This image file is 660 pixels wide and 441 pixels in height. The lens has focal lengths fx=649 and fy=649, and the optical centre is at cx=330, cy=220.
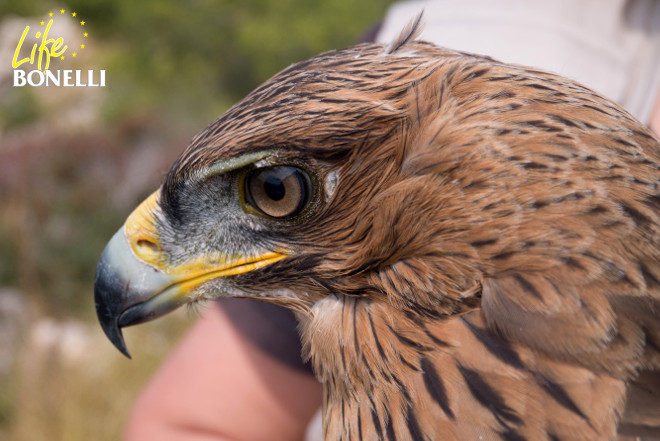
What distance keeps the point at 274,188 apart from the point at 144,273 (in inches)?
16.5

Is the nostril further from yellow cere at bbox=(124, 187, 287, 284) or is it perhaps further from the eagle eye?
the eagle eye

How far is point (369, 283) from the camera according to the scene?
137 cm

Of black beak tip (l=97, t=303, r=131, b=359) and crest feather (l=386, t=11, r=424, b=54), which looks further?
black beak tip (l=97, t=303, r=131, b=359)

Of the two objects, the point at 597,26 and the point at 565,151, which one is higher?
the point at 597,26

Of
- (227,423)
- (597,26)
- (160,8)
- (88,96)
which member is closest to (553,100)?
(597,26)

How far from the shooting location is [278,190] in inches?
53.6

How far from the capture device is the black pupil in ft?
4.44

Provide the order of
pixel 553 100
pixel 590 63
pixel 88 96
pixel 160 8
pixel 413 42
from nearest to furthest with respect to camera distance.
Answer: pixel 553 100
pixel 413 42
pixel 590 63
pixel 88 96
pixel 160 8

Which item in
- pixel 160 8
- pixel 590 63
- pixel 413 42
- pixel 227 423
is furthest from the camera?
pixel 160 8

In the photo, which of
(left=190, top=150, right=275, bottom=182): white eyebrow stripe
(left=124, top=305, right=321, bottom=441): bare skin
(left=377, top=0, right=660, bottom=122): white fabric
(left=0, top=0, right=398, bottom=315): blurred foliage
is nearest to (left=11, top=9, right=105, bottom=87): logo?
(left=0, top=0, right=398, bottom=315): blurred foliage

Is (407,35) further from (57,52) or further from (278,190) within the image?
(57,52)

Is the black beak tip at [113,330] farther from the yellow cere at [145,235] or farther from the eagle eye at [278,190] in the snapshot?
the eagle eye at [278,190]

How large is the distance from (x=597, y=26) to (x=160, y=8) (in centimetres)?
1588

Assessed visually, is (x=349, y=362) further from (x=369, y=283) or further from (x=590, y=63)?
(x=590, y=63)
